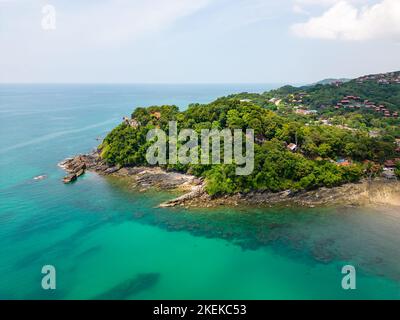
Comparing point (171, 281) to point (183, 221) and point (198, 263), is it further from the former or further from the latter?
point (183, 221)

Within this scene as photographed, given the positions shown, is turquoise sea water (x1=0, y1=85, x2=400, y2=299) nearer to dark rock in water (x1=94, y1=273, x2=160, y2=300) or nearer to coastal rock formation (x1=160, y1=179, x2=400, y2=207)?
dark rock in water (x1=94, y1=273, x2=160, y2=300)

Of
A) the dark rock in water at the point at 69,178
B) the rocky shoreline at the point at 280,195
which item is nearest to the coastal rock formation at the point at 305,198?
the rocky shoreline at the point at 280,195

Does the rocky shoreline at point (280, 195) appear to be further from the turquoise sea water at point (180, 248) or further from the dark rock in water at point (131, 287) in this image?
the dark rock in water at point (131, 287)

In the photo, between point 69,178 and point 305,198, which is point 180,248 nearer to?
point 305,198

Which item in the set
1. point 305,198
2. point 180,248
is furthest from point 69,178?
point 305,198

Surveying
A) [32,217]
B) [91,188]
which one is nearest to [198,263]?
[32,217]

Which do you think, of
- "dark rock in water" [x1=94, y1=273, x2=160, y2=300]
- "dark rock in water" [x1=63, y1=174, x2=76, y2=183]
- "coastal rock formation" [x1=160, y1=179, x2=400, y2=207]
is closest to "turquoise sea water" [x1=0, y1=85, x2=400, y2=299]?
"dark rock in water" [x1=94, y1=273, x2=160, y2=300]
